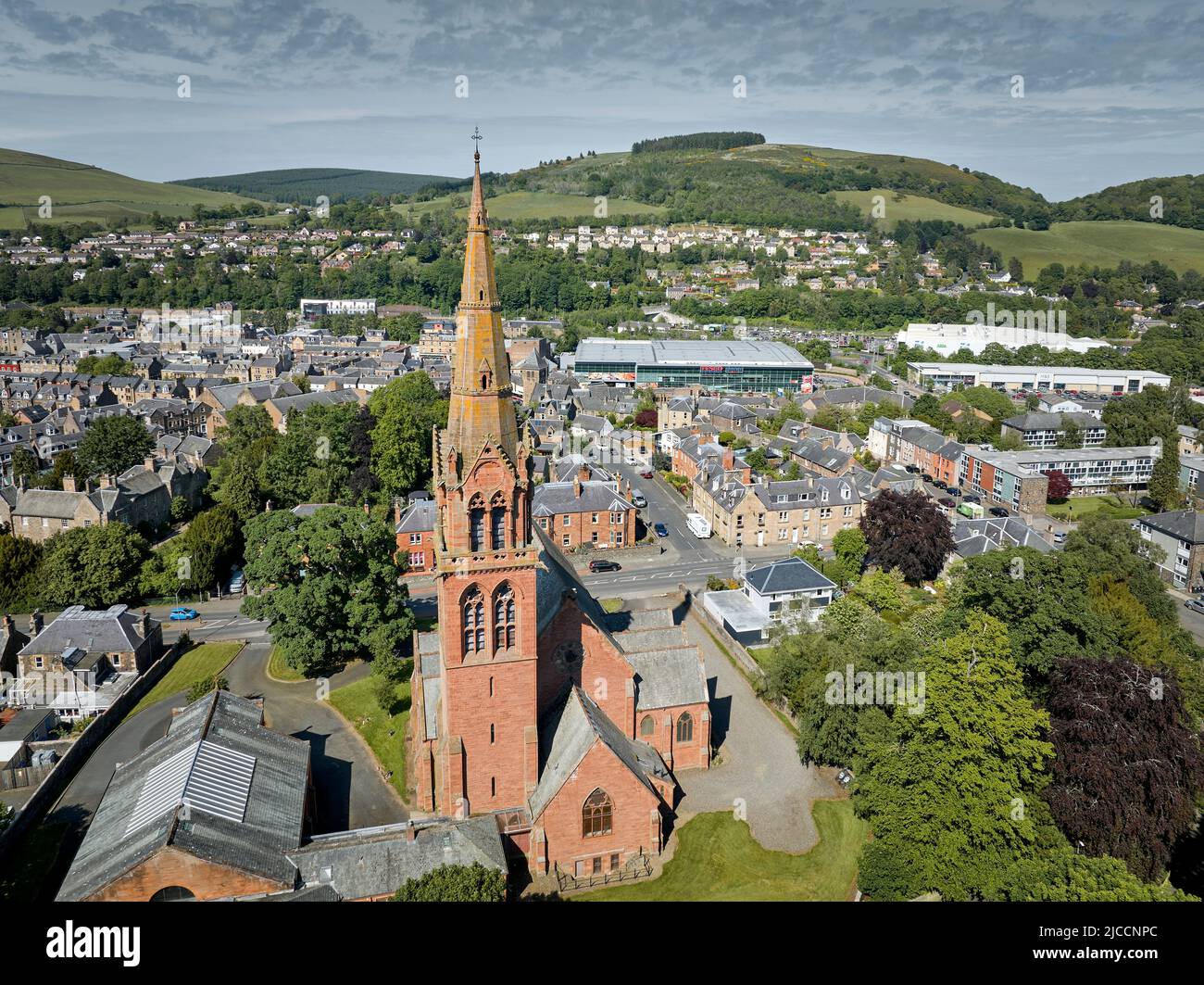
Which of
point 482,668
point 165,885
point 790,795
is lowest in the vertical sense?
Answer: point 790,795

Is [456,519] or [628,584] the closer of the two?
[456,519]

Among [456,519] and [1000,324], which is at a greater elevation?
[1000,324]

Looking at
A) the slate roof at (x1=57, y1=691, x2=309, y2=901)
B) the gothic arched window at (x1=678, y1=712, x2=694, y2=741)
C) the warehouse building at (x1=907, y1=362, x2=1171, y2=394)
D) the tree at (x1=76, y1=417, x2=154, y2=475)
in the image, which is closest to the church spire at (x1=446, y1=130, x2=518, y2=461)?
the slate roof at (x1=57, y1=691, x2=309, y2=901)

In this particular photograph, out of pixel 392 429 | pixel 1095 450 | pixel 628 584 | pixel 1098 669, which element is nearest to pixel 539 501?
pixel 628 584

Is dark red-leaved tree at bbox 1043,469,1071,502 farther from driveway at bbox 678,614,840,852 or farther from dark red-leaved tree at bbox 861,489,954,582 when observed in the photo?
driveway at bbox 678,614,840,852

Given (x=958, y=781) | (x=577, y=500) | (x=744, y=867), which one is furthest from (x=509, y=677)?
(x=577, y=500)

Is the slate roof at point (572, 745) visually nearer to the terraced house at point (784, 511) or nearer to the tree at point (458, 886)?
the tree at point (458, 886)
